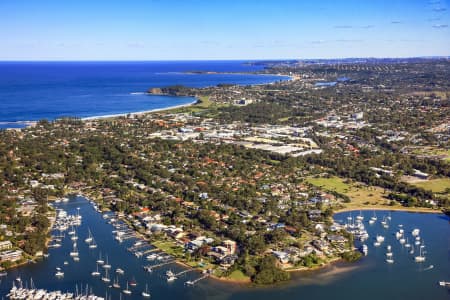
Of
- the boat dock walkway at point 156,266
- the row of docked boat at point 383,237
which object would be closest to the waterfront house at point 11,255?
the boat dock walkway at point 156,266

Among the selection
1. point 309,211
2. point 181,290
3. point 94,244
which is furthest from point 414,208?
point 94,244

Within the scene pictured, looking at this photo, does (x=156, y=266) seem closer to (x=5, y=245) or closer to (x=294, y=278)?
(x=294, y=278)

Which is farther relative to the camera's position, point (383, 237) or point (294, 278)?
point (383, 237)

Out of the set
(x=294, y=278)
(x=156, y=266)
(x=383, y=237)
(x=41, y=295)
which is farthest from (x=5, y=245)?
(x=383, y=237)

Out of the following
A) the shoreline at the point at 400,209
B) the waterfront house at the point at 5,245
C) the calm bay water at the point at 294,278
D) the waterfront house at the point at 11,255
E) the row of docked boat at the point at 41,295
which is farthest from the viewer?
the shoreline at the point at 400,209

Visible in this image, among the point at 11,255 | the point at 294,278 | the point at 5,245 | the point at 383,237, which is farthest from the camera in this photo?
the point at 383,237

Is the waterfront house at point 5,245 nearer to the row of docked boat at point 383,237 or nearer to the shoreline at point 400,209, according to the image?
the row of docked boat at point 383,237

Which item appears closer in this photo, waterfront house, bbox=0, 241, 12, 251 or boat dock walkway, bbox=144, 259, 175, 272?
boat dock walkway, bbox=144, 259, 175, 272

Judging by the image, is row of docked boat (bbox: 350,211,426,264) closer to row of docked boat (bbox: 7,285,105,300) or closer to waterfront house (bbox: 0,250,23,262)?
row of docked boat (bbox: 7,285,105,300)

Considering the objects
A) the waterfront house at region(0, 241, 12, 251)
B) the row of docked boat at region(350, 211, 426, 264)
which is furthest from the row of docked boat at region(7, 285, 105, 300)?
the row of docked boat at region(350, 211, 426, 264)

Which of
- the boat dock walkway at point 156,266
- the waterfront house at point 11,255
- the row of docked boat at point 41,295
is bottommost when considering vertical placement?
the boat dock walkway at point 156,266
